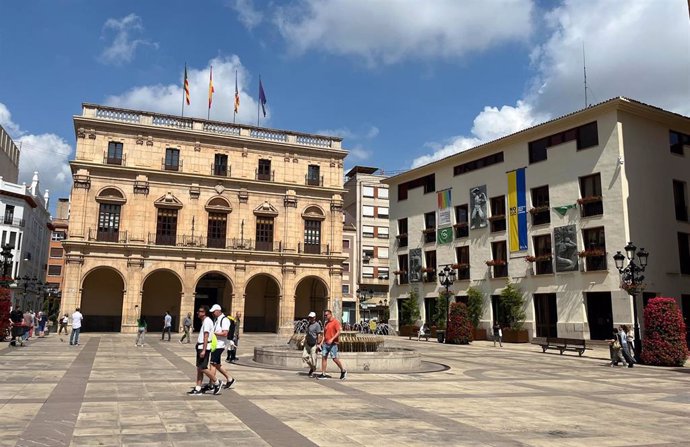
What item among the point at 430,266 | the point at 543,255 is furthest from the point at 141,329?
the point at 543,255

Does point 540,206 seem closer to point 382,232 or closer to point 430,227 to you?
point 430,227

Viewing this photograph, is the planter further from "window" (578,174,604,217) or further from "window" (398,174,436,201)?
"window" (398,174,436,201)

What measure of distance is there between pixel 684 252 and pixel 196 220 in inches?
1270

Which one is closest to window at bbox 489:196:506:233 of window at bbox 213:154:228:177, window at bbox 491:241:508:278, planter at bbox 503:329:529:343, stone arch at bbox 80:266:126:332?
window at bbox 491:241:508:278

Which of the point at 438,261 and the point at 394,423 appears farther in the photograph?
the point at 438,261

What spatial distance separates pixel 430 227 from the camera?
4234cm

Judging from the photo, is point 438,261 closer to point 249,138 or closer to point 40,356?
point 249,138

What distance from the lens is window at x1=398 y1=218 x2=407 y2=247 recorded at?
146ft

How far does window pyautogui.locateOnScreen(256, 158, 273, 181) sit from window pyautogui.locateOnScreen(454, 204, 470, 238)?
49.6ft

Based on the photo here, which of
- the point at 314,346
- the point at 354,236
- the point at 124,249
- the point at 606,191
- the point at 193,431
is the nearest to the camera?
the point at 193,431

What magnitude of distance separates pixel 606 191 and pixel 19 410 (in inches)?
1136

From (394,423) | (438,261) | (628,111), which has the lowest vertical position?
(394,423)

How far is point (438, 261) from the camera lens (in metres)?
40.9

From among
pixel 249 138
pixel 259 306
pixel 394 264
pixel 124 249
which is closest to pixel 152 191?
pixel 124 249
